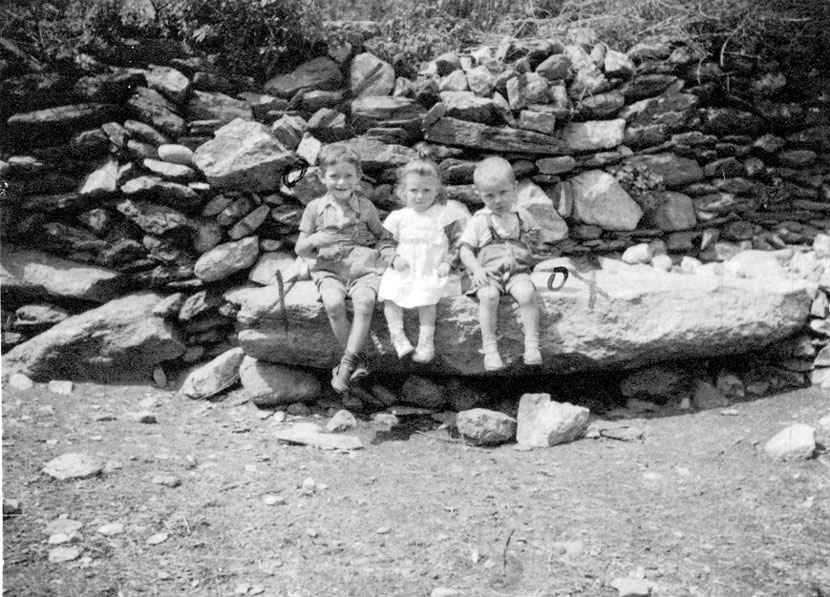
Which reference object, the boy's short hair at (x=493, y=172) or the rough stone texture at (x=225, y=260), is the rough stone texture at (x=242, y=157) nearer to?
the rough stone texture at (x=225, y=260)

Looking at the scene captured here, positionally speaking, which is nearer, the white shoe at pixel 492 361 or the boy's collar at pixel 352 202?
the white shoe at pixel 492 361

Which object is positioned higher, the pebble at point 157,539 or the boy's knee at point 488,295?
the boy's knee at point 488,295

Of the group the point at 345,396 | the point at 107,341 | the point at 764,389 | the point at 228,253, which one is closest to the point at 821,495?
the point at 764,389

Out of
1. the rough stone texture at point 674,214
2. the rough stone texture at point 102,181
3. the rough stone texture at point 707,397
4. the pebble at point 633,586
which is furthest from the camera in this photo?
the rough stone texture at point 674,214

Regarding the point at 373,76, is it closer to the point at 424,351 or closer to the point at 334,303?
the point at 334,303

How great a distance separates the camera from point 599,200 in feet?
19.2

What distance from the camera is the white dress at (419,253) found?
4621mm

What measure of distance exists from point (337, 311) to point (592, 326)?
5.64 ft

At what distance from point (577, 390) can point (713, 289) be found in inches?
47.0

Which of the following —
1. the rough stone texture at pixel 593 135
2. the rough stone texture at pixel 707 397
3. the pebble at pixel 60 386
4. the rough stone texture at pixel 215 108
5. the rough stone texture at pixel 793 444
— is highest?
the rough stone texture at pixel 215 108

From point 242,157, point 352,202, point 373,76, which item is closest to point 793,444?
point 352,202

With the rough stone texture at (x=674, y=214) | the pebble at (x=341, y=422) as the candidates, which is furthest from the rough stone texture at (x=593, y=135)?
the pebble at (x=341, y=422)

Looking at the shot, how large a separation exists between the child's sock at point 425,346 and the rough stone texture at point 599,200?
1980 millimetres

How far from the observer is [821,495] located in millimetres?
3717
